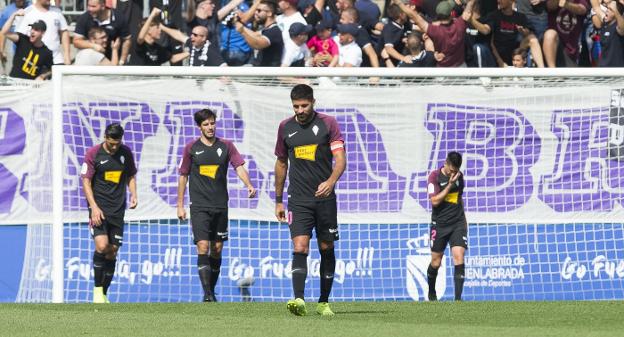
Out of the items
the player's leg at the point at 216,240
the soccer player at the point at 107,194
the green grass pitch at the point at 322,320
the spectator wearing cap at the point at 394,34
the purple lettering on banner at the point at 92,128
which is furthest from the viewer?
the spectator wearing cap at the point at 394,34

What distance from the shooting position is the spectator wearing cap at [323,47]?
62.3 feet

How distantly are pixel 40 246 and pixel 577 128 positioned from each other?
6.80 metres

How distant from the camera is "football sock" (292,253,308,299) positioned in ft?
39.7

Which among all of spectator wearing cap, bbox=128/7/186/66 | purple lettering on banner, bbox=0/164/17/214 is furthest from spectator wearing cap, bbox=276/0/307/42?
purple lettering on banner, bbox=0/164/17/214

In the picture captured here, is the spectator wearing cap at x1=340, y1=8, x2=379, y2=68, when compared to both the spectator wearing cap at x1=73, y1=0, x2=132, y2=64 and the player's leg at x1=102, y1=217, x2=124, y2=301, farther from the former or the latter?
the player's leg at x1=102, y1=217, x2=124, y2=301

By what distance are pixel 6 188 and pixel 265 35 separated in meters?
4.19

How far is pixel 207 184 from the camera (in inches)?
608

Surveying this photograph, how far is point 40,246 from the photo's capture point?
1700 cm

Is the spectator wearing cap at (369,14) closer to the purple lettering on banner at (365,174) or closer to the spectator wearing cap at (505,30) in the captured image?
the spectator wearing cap at (505,30)

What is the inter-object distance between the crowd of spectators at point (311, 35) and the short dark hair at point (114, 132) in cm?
305

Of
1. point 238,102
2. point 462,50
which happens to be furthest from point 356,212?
point 462,50

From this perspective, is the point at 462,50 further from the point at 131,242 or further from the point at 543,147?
the point at 131,242

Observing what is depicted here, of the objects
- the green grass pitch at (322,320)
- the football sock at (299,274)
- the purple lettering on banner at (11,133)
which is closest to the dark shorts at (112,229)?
the green grass pitch at (322,320)

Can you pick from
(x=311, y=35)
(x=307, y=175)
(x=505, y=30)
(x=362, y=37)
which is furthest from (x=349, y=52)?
(x=307, y=175)
